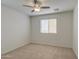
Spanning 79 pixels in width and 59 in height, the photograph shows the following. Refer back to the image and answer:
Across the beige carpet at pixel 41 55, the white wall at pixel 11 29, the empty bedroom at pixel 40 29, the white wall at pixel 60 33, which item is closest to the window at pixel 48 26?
the empty bedroom at pixel 40 29

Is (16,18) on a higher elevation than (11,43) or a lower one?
higher

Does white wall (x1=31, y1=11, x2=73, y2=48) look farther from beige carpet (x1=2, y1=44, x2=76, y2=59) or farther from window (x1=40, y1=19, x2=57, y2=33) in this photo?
beige carpet (x1=2, y1=44, x2=76, y2=59)

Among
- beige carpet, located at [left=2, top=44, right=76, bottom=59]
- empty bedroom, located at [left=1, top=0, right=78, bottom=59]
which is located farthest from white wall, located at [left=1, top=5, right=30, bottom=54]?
beige carpet, located at [left=2, top=44, right=76, bottom=59]

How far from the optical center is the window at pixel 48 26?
17.2ft

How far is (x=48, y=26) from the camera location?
5512 mm

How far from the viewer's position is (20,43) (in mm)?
4770

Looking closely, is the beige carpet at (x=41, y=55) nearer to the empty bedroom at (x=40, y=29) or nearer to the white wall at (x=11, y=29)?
the empty bedroom at (x=40, y=29)

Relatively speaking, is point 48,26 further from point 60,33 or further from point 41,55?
point 41,55

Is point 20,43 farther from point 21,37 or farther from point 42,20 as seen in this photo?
point 42,20

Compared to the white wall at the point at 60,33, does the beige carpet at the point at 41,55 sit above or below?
below

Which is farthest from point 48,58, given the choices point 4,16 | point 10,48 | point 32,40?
point 32,40

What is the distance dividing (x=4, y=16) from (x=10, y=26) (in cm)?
61

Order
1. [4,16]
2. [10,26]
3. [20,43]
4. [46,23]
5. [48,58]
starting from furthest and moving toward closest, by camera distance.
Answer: [46,23] < [20,43] < [10,26] < [4,16] < [48,58]

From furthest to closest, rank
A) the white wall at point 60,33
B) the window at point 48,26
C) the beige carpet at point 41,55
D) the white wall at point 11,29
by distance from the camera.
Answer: the window at point 48,26, the white wall at point 60,33, the white wall at point 11,29, the beige carpet at point 41,55
